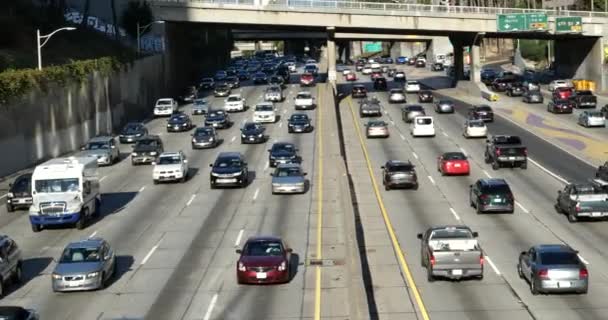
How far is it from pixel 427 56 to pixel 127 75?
113410mm

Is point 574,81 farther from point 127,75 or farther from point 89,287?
point 89,287

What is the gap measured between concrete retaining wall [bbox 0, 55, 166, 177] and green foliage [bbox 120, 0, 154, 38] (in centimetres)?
800

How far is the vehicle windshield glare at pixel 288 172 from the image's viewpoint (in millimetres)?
51875

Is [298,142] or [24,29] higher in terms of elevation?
[24,29]

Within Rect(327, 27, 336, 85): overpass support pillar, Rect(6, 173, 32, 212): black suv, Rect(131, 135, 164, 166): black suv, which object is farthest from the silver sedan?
Rect(327, 27, 336, 85): overpass support pillar

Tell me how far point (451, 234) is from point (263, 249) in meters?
6.14

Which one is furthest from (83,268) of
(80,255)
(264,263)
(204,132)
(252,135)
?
(252,135)

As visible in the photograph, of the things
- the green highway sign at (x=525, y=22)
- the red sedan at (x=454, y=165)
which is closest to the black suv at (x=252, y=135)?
the red sedan at (x=454, y=165)

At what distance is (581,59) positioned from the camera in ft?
380

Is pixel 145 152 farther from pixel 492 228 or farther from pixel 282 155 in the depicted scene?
pixel 492 228

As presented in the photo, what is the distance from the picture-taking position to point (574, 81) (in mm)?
113125

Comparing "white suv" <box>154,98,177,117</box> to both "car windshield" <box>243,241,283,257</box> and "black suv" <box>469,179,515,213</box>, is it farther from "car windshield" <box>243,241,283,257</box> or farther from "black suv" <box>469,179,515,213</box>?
"car windshield" <box>243,241,283,257</box>

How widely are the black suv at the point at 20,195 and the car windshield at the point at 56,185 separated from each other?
6.15m

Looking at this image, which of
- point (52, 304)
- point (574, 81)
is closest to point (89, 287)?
point (52, 304)
